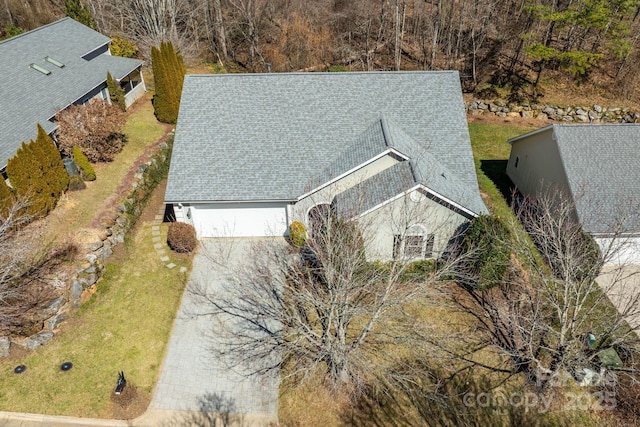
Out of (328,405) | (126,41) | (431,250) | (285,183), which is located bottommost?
(328,405)

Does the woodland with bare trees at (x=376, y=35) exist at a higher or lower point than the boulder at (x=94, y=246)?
higher

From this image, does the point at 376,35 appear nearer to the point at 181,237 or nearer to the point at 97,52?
the point at 97,52

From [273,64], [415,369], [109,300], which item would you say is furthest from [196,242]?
[273,64]

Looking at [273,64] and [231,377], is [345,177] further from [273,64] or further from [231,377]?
[273,64]

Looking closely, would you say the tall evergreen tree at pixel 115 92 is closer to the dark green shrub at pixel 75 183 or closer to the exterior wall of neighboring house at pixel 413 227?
the dark green shrub at pixel 75 183

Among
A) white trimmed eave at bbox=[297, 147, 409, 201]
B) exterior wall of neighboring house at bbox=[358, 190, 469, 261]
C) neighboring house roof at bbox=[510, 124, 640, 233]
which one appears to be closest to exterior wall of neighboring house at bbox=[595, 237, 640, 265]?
neighboring house roof at bbox=[510, 124, 640, 233]

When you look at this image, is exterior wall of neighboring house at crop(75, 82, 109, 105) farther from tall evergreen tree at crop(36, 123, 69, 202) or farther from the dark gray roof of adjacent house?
the dark gray roof of adjacent house

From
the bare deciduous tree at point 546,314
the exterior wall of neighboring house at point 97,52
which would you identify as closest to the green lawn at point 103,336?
the bare deciduous tree at point 546,314
